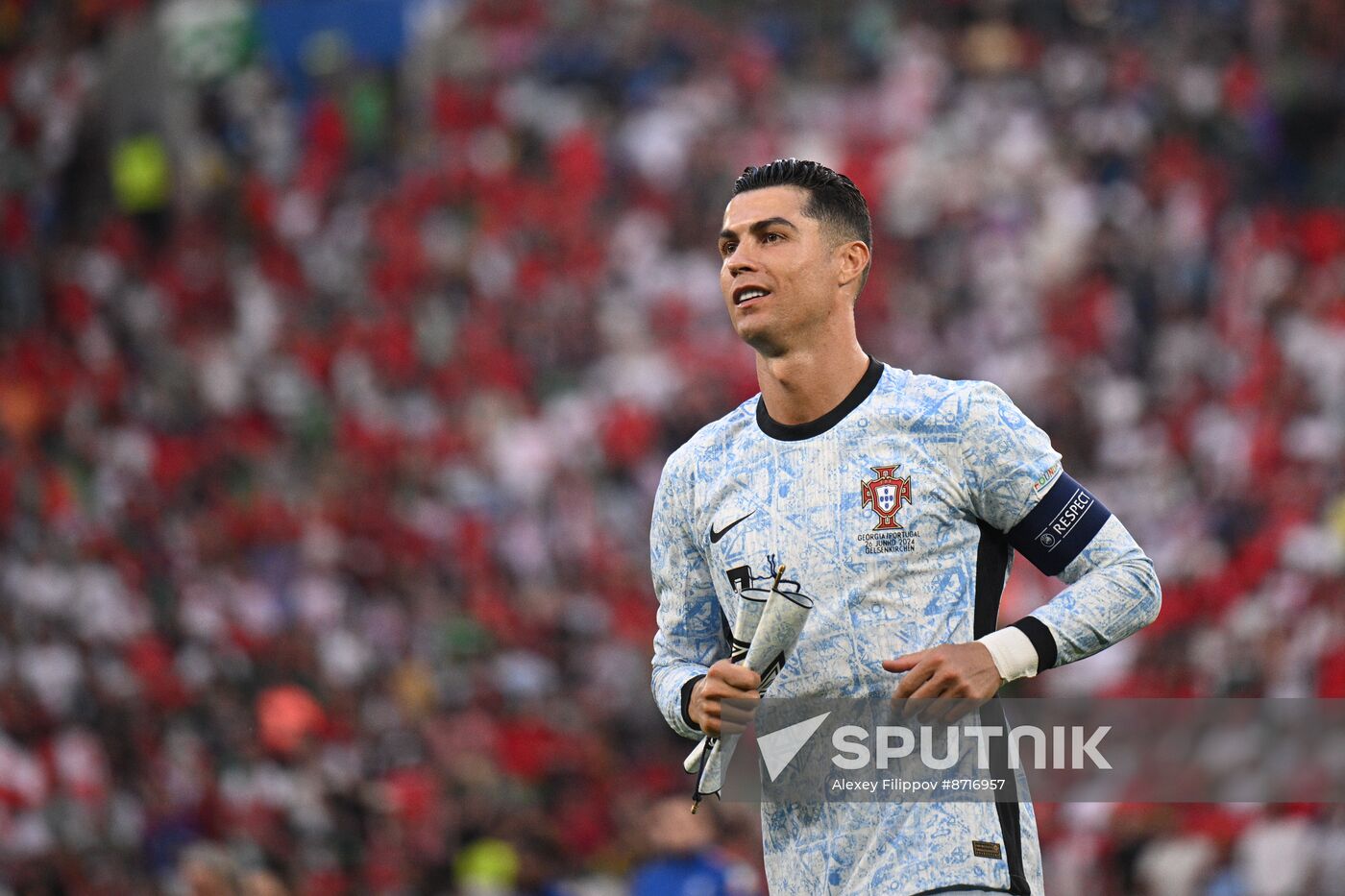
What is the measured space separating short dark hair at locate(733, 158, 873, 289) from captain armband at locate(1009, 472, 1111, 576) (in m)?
0.68

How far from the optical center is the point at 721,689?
12.4 ft

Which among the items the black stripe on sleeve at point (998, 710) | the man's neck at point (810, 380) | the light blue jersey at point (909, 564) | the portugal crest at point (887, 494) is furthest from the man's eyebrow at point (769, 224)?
the black stripe on sleeve at point (998, 710)

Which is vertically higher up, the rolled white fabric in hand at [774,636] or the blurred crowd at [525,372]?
the blurred crowd at [525,372]

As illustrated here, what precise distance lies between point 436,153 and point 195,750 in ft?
29.5

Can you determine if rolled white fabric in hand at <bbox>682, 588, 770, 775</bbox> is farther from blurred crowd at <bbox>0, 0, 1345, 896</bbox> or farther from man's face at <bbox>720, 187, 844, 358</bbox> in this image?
blurred crowd at <bbox>0, 0, 1345, 896</bbox>

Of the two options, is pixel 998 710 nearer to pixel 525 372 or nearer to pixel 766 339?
pixel 766 339

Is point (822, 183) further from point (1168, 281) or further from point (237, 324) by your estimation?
point (237, 324)

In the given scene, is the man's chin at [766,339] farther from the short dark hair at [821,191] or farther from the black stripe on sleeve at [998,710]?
the black stripe on sleeve at [998,710]

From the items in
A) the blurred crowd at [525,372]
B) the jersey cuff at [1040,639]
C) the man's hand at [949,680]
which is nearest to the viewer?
the man's hand at [949,680]

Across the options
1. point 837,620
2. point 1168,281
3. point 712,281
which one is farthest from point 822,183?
point 712,281

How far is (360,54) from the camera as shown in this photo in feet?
71.2

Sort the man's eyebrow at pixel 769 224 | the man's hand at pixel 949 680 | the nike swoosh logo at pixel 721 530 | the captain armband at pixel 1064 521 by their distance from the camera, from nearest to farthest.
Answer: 1. the man's hand at pixel 949 680
2. the captain armband at pixel 1064 521
3. the nike swoosh logo at pixel 721 530
4. the man's eyebrow at pixel 769 224

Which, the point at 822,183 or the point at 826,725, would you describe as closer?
the point at 826,725

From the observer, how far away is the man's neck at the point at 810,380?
4180 mm
